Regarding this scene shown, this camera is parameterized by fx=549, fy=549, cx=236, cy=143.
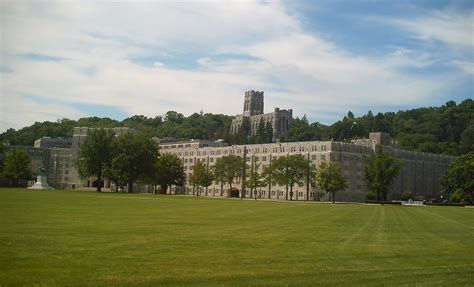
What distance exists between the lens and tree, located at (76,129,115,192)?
13475 cm

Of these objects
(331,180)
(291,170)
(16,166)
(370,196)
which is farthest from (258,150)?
(16,166)

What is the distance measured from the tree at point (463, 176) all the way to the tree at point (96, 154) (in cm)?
8368

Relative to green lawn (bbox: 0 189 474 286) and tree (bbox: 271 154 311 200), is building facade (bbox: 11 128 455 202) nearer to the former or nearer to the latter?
tree (bbox: 271 154 311 200)

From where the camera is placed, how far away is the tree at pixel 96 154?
135 meters

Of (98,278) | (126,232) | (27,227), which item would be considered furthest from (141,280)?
(27,227)

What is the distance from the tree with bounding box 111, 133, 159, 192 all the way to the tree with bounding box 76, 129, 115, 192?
80.6 inches

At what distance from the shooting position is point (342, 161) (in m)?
142

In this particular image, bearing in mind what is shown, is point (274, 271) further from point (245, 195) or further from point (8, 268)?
point (245, 195)

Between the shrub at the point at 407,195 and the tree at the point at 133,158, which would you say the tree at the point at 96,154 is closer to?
the tree at the point at 133,158

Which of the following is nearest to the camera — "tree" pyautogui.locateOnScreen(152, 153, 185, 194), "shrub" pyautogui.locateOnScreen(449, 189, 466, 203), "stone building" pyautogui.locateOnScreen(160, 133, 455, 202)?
"shrub" pyautogui.locateOnScreen(449, 189, 466, 203)

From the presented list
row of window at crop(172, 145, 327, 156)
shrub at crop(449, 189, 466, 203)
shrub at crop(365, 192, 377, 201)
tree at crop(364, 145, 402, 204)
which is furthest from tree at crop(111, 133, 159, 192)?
shrub at crop(449, 189, 466, 203)

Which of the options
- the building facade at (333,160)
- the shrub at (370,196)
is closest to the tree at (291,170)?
the building facade at (333,160)

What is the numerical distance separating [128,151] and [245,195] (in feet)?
132

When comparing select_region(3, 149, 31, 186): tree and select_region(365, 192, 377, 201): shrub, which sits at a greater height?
select_region(3, 149, 31, 186): tree
